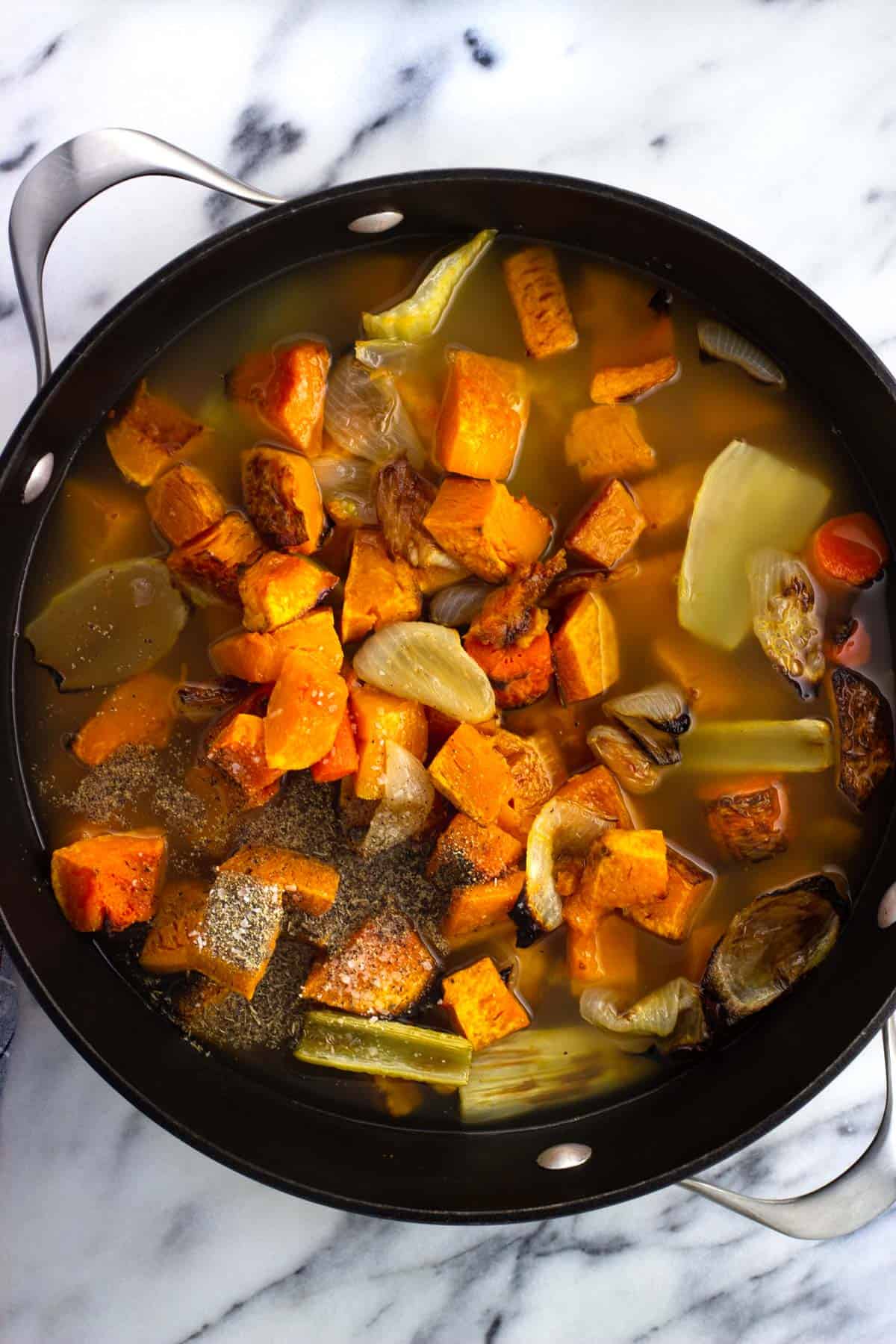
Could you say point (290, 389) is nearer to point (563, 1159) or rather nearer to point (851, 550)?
point (851, 550)

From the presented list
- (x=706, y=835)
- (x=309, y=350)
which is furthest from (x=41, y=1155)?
(x=309, y=350)

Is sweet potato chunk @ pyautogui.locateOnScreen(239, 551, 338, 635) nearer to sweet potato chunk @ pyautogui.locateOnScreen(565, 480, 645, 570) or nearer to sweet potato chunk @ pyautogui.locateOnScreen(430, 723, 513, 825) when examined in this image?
sweet potato chunk @ pyautogui.locateOnScreen(430, 723, 513, 825)

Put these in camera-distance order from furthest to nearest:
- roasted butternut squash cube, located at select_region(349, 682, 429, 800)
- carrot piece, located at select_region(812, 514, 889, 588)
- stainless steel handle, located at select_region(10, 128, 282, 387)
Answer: carrot piece, located at select_region(812, 514, 889, 588), roasted butternut squash cube, located at select_region(349, 682, 429, 800), stainless steel handle, located at select_region(10, 128, 282, 387)

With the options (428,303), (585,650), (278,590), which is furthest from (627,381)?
(278,590)

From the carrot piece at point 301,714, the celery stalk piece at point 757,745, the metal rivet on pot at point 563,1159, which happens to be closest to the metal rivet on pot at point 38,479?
the carrot piece at point 301,714

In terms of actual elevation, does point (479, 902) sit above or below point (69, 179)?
below

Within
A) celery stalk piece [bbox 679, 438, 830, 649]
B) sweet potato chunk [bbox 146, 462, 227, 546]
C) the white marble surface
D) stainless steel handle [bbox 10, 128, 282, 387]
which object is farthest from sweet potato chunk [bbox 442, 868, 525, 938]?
stainless steel handle [bbox 10, 128, 282, 387]
